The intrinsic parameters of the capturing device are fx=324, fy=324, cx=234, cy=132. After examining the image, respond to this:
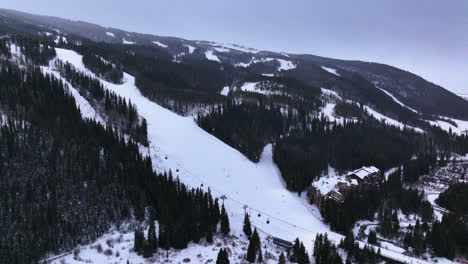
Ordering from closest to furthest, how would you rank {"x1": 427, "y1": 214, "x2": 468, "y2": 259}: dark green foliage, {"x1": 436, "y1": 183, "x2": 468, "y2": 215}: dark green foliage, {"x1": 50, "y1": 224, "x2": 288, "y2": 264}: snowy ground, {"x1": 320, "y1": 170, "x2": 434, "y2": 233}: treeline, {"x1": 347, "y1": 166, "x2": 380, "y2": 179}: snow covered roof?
{"x1": 50, "y1": 224, "x2": 288, "y2": 264}: snowy ground, {"x1": 427, "y1": 214, "x2": 468, "y2": 259}: dark green foliage, {"x1": 320, "y1": 170, "x2": 434, "y2": 233}: treeline, {"x1": 436, "y1": 183, "x2": 468, "y2": 215}: dark green foliage, {"x1": 347, "y1": 166, "x2": 380, "y2": 179}: snow covered roof

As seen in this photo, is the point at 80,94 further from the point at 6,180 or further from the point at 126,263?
the point at 126,263

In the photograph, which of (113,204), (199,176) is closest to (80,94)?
(199,176)

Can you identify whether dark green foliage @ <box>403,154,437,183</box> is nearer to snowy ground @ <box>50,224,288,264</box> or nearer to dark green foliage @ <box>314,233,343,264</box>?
dark green foliage @ <box>314,233,343,264</box>

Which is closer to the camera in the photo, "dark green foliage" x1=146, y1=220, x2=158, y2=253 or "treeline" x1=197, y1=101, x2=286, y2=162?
"dark green foliage" x1=146, y1=220, x2=158, y2=253

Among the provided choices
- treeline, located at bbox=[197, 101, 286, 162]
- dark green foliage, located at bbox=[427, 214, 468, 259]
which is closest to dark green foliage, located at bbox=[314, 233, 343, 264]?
dark green foliage, located at bbox=[427, 214, 468, 259]

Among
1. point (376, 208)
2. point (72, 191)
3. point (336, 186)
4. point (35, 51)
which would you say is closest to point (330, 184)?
point (336, 186)

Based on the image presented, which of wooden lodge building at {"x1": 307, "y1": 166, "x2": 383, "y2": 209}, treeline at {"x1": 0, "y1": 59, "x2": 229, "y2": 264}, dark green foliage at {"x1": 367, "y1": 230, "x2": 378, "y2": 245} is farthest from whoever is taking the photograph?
wooden lodge building at {"x1": 307, "y1": 166, "x2": 383, "y2": 209}
